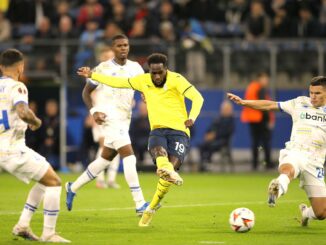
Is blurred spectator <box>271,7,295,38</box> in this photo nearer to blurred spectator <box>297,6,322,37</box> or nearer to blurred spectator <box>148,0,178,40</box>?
blurred spectator <box>297,6,322,37</box>

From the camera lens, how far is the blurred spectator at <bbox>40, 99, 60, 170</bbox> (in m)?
25.5

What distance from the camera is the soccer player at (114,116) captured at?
14828 millimetres

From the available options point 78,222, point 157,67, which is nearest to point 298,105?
point 157,67

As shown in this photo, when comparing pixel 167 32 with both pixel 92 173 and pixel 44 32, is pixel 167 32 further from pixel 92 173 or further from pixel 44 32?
pixel 92 173

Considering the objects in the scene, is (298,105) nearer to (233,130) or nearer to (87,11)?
(233,130)

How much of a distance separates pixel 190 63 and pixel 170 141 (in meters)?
12.5

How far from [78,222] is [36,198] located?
2.22 metres

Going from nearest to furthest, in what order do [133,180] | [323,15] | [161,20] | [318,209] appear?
1. [318,209]
2. [133,180]
3. [161,20]
4. [323,15]

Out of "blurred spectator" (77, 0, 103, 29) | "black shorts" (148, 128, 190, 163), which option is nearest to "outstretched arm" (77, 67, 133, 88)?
"black shorts" (148, 128, 190, 163)

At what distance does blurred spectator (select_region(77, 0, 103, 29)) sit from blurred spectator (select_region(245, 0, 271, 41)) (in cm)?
437

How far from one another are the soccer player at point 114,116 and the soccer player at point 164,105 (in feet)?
5.01

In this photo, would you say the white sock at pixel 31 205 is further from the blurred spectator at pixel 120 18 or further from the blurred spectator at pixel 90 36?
the blurred spectator at pixel 120 18

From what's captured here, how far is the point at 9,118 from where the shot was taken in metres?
10.6

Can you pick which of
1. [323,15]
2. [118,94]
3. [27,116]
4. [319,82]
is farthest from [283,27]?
[27,116]
